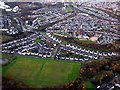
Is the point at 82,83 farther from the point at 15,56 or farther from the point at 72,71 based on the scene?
the point at 15,56

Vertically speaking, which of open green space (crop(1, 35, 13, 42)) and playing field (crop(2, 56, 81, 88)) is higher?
open green space (crop(1, 35, 13, 42))

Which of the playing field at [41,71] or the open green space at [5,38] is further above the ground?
the open green space at [5,38]

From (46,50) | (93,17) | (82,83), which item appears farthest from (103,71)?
(93,17)

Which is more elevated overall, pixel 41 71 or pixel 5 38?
pixel 5 38

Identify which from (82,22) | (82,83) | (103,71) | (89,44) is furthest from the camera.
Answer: (82,22)

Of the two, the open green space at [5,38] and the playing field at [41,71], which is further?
the open green space at [5,38]

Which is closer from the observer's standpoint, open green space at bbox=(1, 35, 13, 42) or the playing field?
the playing field

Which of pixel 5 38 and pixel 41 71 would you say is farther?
pixel 5 38

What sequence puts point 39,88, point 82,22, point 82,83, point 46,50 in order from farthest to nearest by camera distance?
point 82,22
point 46,50
point 82,83
point 39,88
